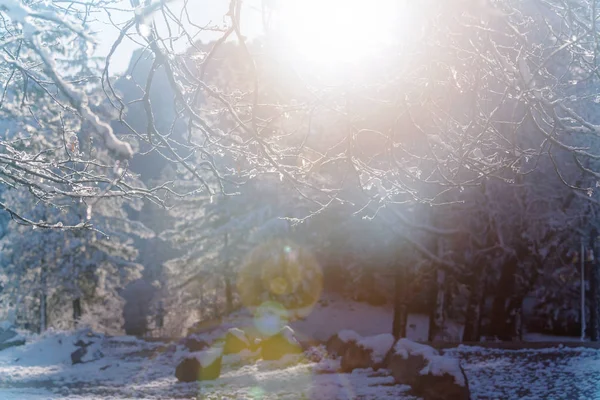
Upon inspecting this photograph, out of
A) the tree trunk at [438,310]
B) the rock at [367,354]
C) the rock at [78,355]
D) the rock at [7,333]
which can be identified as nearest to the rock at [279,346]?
the rock at [367,354]

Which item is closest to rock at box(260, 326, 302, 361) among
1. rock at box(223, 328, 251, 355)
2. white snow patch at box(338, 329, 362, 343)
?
rock at box(223, 328, 251, 355)

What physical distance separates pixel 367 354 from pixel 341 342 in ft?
5.42

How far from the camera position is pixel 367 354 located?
44.5 feet

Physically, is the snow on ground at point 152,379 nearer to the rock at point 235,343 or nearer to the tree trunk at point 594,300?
the rock at point 235,343

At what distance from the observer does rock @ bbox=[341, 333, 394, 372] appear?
13.4 m

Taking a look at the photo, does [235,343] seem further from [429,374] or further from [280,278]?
[280,278]

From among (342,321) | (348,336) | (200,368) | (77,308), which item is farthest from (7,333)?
(348,336)

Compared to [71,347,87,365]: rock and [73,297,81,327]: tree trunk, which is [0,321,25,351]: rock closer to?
[73,297,81,327]: tree trunk

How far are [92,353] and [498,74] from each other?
1685 centimetres

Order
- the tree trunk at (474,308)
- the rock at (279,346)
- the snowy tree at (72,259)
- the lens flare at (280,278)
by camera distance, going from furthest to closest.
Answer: the lens flare at (280,278), the snowy tree at (72,259), the tree trunk at (474,308), the rock at (279,346)

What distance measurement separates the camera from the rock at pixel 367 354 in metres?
13.4

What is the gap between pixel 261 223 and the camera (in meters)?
25.8

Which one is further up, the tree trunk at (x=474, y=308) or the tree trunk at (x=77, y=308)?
the tree trunk at (x=474, y=308)

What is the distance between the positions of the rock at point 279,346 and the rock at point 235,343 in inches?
21.4
